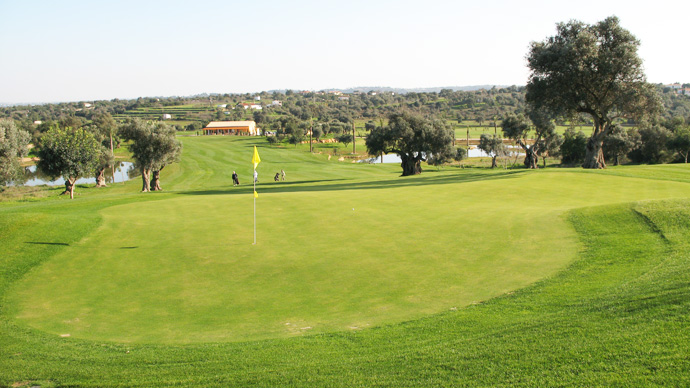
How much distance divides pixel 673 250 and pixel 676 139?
6319cm

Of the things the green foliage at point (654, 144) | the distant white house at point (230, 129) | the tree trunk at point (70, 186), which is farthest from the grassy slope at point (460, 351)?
the distant white house at point (230, 129)

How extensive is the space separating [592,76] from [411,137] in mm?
20914

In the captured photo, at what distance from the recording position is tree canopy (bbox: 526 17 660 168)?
40.0m

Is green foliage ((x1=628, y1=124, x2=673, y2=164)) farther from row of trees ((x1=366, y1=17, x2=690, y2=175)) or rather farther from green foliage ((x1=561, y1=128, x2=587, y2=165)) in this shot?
row of trees ((x1=366, y1=17, x2=690, y2=175))

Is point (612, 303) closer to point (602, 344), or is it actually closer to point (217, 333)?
point (602, 344)

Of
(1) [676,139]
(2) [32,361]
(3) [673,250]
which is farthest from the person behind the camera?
(1) [676,139]

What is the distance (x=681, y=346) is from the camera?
704 cm

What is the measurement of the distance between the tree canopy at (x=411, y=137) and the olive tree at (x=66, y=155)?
31118 mm

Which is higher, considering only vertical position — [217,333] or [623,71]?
[623,71]

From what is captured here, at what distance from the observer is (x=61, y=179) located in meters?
75.5

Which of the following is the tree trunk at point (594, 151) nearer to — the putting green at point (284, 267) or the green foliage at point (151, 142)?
the putting green at point (284, 267)

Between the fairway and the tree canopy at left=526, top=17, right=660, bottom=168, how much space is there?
18684 millimetres

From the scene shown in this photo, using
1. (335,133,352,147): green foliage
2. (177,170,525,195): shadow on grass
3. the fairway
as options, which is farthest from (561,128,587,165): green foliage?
the fairway

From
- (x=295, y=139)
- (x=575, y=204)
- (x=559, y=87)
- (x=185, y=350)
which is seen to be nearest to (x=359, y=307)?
(x=185, y=350)
